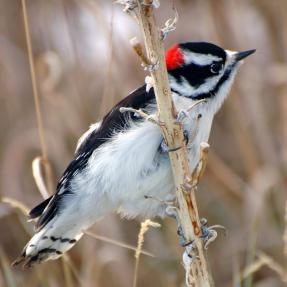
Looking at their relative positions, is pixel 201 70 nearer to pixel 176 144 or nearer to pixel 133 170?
pixel 133 170

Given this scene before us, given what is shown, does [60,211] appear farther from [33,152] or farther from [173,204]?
[33,152]

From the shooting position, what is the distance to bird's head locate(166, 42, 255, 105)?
303 cm

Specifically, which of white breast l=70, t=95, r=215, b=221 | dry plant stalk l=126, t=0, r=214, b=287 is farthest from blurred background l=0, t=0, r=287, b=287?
dry plant stalk l=126, t=0, r=214, b=287

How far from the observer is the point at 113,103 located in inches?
167

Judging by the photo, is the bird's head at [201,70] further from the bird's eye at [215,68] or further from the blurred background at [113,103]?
the blurred background at [113,103]

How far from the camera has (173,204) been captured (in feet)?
8.04

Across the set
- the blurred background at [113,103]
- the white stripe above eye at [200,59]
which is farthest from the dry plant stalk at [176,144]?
the blurred background at [113,103]

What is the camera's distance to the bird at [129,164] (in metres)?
2.90

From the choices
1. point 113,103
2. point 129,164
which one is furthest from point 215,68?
point 113,103

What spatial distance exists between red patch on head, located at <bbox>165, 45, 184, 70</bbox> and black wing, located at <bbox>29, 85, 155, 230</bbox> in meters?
0.16

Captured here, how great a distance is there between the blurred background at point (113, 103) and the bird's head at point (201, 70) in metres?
1.00

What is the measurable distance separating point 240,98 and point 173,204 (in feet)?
7.70

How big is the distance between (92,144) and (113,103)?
1152 mm

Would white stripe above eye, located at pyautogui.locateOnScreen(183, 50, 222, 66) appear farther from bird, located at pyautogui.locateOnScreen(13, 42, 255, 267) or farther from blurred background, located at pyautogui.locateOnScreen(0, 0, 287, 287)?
blurred background, located at pyautogui.locateOnScreen(0, 0, 287, 287)
